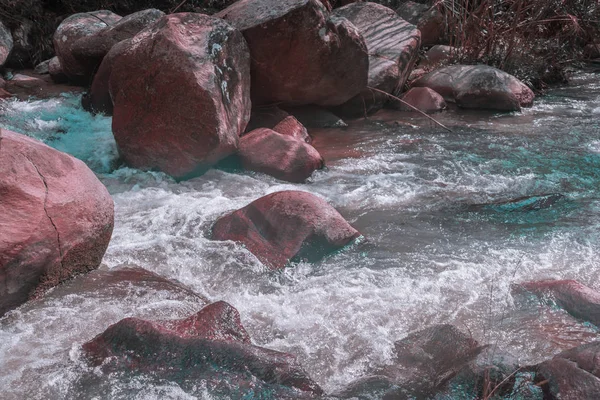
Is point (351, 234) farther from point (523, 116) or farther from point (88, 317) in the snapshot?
point (523, 116)

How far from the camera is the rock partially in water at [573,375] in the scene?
2.51m

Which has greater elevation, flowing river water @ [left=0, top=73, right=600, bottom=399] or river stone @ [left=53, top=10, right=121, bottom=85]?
river stone @ [left=53, top=10, right=121, bottom=85]

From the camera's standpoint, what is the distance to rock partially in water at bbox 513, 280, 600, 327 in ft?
11.6

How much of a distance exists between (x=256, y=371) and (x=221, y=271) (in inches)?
51.9

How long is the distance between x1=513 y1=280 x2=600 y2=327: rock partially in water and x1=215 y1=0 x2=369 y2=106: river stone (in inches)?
149

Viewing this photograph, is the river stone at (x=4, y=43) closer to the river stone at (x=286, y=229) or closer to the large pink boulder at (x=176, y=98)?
the large pink boulder at (x=176, y=98)

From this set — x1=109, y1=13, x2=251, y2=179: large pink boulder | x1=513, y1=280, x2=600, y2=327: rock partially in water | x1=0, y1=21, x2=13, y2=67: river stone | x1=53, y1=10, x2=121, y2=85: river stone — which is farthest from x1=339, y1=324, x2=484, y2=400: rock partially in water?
x1=0, y1=21, x2=13, y2=67: river stone

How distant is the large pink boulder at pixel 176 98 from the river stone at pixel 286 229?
1.23 m

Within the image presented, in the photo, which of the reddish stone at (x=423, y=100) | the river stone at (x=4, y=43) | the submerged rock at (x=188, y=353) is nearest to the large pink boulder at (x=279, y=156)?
the submerged rock at (x=188, y=353)

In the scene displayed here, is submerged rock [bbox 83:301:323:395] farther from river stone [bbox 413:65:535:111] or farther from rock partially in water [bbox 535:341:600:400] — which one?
river stone [bbox 413:65:535:111]

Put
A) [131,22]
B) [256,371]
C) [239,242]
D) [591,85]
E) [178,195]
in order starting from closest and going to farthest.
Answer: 1. [256,371]
2. [239,242]
3. [178,195]
4. [131,22]
5. [591,85]

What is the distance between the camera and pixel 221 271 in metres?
4.10

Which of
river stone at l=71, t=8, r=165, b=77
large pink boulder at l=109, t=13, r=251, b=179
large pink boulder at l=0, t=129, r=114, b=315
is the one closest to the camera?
large pink boulder at l=0, t=129, r=114, b=315

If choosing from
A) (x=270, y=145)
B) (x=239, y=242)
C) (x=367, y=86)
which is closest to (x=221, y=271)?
(x=239, y=242)
